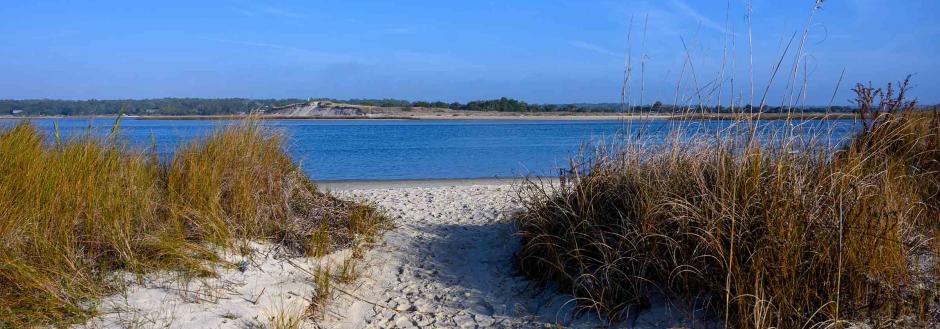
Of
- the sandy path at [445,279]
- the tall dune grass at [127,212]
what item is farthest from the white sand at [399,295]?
the tall dune grass at [127,212]

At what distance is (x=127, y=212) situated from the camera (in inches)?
221

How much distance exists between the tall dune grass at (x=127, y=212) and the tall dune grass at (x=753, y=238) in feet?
7.80

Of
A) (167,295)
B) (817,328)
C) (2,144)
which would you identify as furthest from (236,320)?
(817,328)

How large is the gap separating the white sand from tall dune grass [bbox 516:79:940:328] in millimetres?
278

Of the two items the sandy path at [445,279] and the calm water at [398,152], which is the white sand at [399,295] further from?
the calm water at [398,152]

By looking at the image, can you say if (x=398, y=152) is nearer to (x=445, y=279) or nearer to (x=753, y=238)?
(x=445, y=279)

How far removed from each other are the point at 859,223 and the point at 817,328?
0.75m

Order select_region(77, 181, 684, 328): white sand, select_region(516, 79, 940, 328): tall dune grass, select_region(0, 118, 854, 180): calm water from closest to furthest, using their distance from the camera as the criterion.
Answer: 1. select_region(516, 79, 940, 328): tall dune grass
2. select_region(77, 181, 684, 328): white sand
3. select_region(0, 118, 854, 180): calm water

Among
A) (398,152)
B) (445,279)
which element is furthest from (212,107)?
(445,279)

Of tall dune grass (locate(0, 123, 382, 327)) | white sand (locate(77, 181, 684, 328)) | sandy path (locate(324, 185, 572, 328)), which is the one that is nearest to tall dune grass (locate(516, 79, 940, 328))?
white sand (locate(77, 181, 684, 328))

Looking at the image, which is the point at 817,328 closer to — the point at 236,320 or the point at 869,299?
the point at 869,299

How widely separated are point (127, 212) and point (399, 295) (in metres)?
2.11

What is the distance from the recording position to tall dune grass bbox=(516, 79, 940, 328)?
4.61 meters

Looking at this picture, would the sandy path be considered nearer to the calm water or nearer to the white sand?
the white sand
